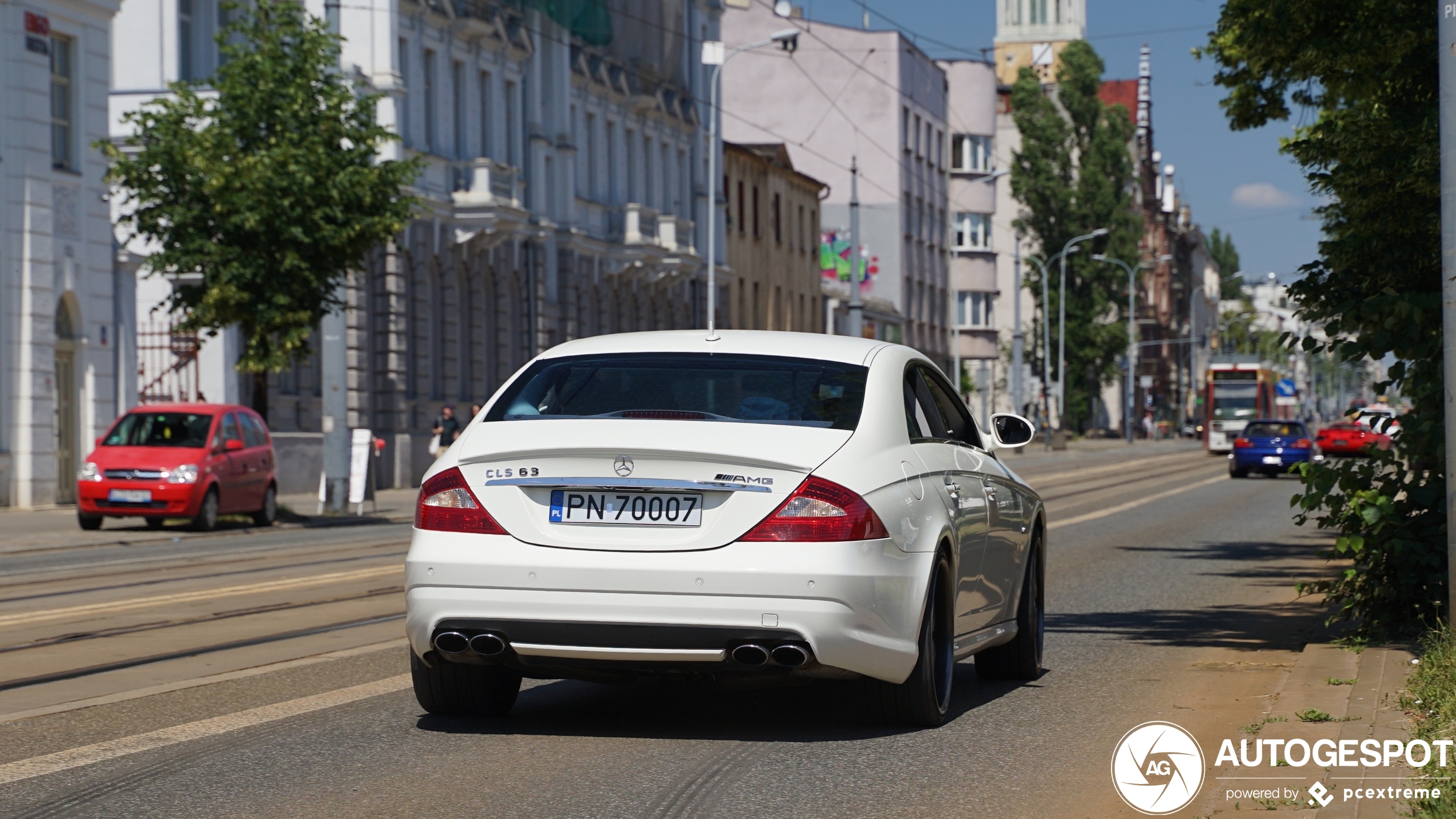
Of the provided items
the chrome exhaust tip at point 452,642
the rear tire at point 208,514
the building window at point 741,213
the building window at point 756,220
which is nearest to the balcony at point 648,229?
the building window at point 741,213

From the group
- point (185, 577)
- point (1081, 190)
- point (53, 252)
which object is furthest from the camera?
point (1081, 190)

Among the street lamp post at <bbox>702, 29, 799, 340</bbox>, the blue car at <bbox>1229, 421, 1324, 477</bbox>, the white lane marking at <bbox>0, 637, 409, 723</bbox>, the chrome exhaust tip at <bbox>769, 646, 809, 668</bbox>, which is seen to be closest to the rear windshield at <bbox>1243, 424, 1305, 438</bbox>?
the blue car at <bbox>1229, 421, 1324, 477</bbox>

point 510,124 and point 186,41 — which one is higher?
point 186,41

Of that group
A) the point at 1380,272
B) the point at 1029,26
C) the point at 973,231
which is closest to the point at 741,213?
→ the point at 973,231

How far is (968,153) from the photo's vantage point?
322ft

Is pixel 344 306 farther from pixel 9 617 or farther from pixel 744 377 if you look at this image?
pixel 744 377

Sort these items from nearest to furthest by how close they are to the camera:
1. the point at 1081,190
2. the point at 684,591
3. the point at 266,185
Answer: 1. the point at 684,591
2. the point at 266,185
3. the point at 1081,190

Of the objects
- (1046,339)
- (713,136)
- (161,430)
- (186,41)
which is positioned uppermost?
(713,136)

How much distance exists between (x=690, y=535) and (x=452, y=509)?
88cm

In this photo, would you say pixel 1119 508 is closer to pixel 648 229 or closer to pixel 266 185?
pixel 266 185

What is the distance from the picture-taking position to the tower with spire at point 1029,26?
141 metres

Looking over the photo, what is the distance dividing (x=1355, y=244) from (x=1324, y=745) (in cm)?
533

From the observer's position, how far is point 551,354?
8.26m

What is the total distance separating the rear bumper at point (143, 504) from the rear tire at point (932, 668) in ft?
61.0
